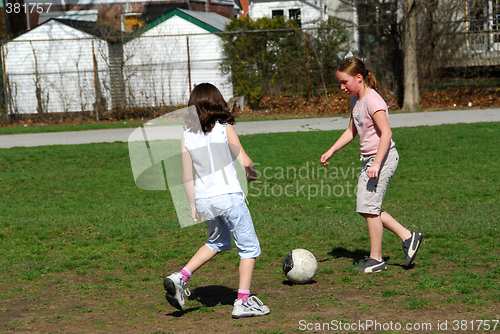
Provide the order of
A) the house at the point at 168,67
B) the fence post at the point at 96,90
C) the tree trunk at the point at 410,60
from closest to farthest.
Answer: the tree trunk at the point at 410,60 → the fence post at the point at 96,90 → the house at the point at 168,67

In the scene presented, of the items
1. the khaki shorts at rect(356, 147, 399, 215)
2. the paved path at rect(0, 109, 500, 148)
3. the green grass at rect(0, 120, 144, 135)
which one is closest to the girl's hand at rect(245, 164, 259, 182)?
the khaki shorts at rect(356, 147, 399, 215)

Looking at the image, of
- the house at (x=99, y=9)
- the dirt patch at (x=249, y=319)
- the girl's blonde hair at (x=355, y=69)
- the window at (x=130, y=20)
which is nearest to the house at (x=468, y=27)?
the window at (x=130, y=20)

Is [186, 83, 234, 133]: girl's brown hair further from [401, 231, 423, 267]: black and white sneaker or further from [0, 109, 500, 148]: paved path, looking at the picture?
[0, 109, 500, 148]: paved path

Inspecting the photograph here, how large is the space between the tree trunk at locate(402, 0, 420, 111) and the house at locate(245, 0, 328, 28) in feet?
27.7

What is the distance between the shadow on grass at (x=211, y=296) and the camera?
13.3 ft

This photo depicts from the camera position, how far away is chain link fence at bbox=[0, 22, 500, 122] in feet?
64.3

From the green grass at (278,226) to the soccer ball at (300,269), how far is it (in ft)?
0.69

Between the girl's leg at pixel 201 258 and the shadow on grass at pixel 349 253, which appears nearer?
the girl's leg at pixel 201 258

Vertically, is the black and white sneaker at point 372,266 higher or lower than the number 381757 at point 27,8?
lower

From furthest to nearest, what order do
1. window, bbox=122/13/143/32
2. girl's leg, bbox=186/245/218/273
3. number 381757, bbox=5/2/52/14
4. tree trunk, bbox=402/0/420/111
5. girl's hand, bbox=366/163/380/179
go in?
number 381757, bbox=5/2/52/14 → window, bbox=122/13/143/32 → tree trunk, bbox=402/0/420/111 → girl's hand, bbox=366/163/380/179 → girl's leg, bbox=186/245/218/273

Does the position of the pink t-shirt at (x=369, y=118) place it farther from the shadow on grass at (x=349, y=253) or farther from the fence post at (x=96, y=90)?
the fence post at (x=96, y=90)

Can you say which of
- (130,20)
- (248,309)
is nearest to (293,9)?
(130,20)

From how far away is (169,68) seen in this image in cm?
2030

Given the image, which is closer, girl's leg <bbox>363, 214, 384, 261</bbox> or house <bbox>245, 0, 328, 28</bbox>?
girl's leg <bbox>363, 214, 384, 261</bbox>
